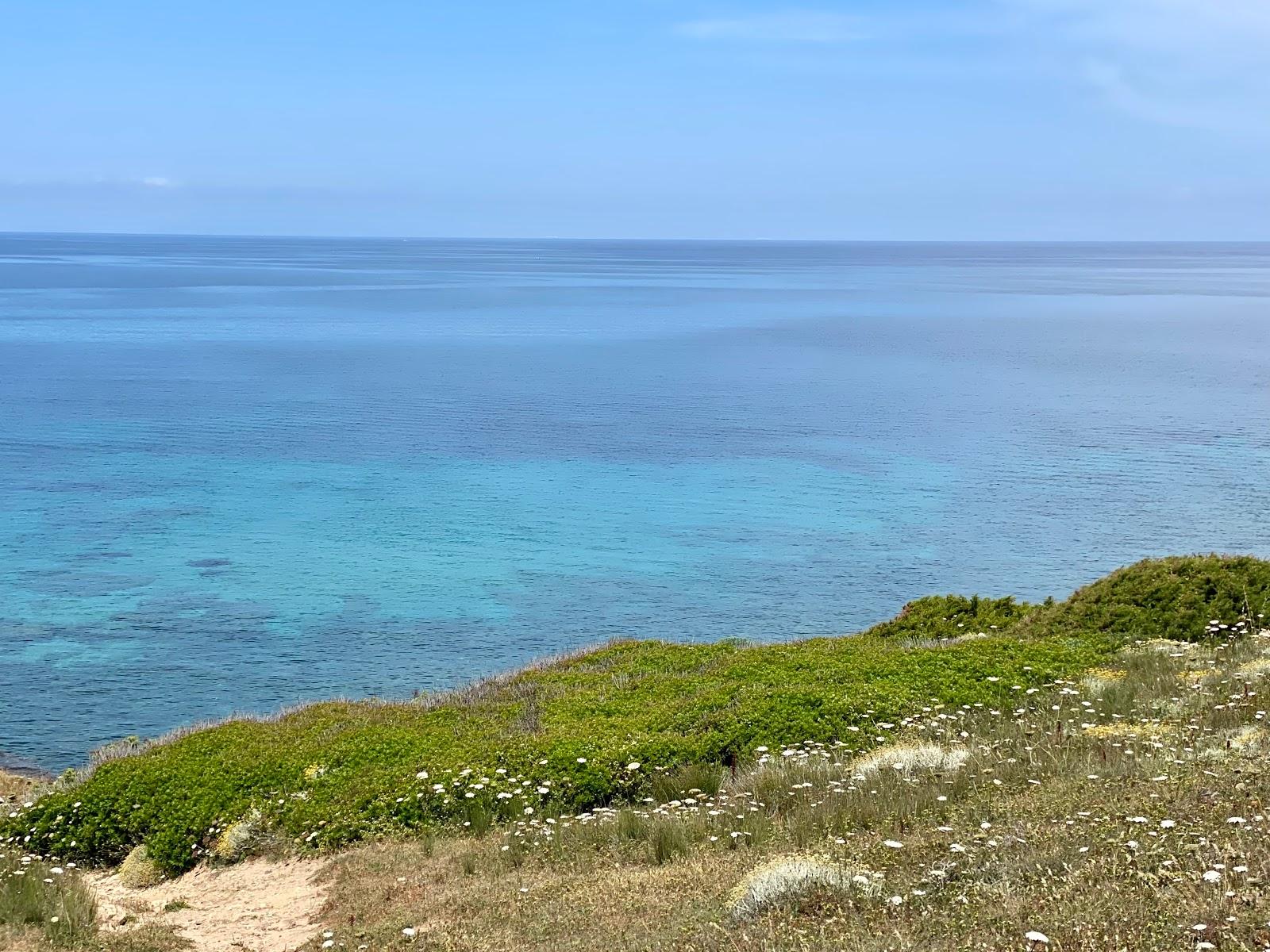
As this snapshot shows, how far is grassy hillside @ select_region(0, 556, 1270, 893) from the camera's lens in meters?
15.3

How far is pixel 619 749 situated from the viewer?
16062mm

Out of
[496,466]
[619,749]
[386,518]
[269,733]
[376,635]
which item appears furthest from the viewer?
[496,466]

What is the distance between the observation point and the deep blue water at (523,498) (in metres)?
35.2

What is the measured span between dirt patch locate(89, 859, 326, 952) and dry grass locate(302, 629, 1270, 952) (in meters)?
0.45

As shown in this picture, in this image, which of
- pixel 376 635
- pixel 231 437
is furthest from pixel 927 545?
pixel 231 437

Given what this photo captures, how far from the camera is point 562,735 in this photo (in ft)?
56.7

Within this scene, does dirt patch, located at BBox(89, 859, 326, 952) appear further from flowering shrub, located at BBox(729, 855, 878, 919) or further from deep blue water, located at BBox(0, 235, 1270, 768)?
deep blue water, located at BBox(0, 235, 1270, 768)

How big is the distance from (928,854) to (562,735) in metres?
7.93

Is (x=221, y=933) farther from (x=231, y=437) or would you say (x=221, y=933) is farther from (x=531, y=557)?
(x=231, y=437)

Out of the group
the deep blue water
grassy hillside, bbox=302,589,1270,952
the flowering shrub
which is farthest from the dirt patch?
the deep blue water

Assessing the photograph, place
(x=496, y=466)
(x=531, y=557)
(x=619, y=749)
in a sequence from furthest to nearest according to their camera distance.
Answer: (x=496, y=466)
(x=531, y=557)
(x=619, y=749)

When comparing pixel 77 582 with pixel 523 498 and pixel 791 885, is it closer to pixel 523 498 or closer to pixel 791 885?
pixel 523 498

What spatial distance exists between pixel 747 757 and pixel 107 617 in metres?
27.6

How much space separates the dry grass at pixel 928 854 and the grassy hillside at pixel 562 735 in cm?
89
